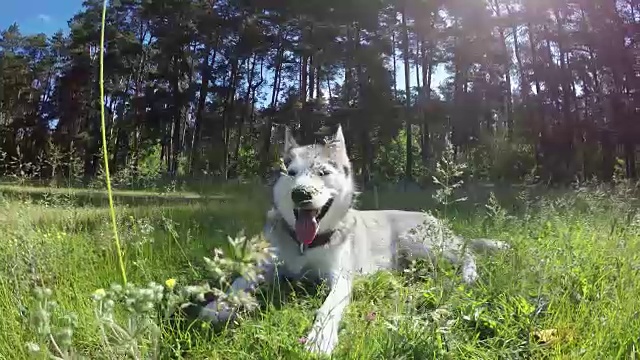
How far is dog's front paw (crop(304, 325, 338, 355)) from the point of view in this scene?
1532 millimetres

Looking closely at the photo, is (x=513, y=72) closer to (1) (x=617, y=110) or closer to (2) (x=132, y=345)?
(1) (x=617, y=110)

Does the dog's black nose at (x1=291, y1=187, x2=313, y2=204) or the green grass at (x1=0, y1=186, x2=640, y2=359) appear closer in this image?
the green grass at (x1=0, y1=186, x2=640, y2=359)

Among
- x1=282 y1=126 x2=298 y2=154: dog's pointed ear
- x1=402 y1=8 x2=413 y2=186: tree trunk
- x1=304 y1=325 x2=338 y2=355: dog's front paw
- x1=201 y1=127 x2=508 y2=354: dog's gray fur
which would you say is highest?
x1=402 y1=8 x2=413 y2=186: tree trunk

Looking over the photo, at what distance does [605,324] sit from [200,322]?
5.01 ft

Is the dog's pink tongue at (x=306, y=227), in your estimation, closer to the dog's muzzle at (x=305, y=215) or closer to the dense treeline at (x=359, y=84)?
the dog's muzzle at (x=305, y=215)

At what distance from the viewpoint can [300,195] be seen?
2.50 m

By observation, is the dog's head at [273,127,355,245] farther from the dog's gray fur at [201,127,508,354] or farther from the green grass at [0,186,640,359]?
the green grass at [0,186,640,359]

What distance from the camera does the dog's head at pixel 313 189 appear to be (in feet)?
8.41

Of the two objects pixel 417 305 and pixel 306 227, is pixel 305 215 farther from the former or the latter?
pixel 417 305

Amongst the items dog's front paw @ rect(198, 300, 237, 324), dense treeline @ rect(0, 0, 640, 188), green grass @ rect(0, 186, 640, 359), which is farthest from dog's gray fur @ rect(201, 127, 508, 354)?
dense treeline @ rect(0, 0, 640, 188)

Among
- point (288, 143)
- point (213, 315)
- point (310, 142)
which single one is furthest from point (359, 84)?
point (213, 315)

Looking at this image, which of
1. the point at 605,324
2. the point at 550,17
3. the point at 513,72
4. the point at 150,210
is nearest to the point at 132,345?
the point at 605,324

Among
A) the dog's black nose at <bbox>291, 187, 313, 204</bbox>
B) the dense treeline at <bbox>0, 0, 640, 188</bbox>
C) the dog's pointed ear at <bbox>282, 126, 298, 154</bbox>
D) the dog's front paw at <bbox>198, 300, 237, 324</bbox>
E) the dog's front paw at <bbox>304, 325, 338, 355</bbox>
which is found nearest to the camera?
the dog's front paw at <bbox>304, 325, 338, 355</bbox>

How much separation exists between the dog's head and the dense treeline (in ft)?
31.7
